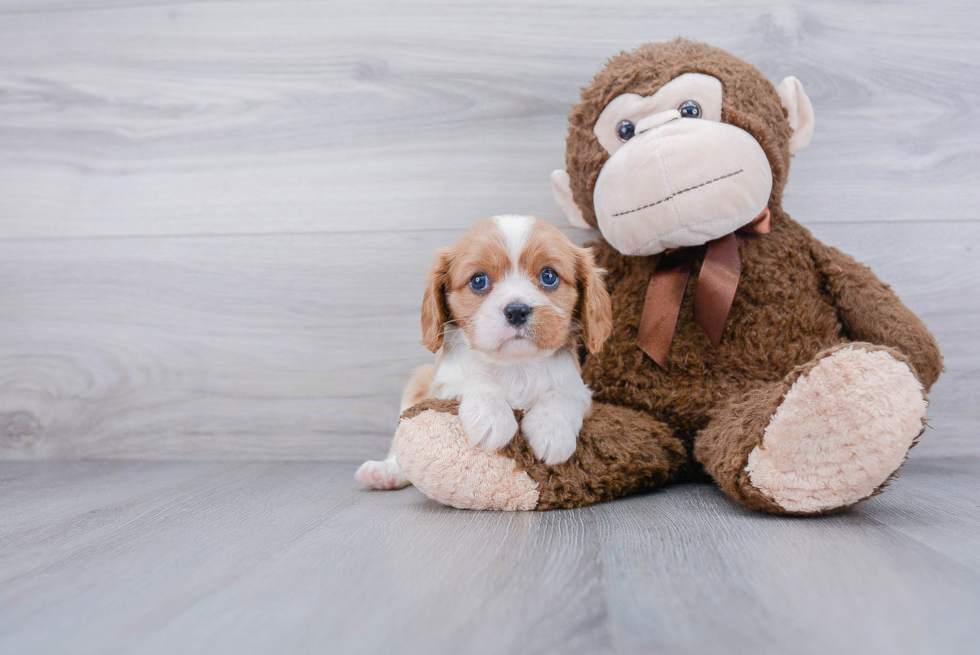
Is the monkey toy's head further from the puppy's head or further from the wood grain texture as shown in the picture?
the wood grain texture

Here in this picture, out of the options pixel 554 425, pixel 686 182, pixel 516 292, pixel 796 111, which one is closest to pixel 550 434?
pixel 554 425

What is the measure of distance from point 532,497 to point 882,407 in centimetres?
50

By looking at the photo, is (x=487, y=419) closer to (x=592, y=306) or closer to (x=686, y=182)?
(x=592, y=306)

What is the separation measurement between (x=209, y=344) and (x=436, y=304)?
79cm

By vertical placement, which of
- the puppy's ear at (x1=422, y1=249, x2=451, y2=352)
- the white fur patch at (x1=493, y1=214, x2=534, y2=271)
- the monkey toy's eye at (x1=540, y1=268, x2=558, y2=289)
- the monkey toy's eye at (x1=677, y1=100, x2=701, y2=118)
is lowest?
the puppy's ear at (x1=422, y1=249, x2=451, y2=352)

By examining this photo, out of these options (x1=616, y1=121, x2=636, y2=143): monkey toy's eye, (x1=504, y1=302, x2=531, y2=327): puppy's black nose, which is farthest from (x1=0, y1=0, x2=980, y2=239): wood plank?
(x1=504, y1=302, x2=531, y2=327): puppy's black nose

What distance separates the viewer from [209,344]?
1.64m

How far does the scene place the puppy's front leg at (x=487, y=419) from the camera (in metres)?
1.01

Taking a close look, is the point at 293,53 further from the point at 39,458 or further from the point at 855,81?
the point at 855,81

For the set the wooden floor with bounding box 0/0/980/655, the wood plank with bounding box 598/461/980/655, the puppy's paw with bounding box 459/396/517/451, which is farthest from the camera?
the wooden floor with bounding box 0/0/980/655

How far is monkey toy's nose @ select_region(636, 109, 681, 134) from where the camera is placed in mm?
1136

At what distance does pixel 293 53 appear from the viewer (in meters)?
1.62

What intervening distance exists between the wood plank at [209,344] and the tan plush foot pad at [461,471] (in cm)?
56

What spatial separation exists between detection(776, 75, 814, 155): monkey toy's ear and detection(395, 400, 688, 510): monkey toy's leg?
2.19 feet
